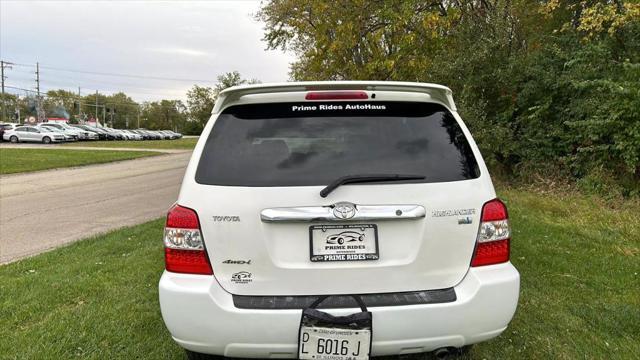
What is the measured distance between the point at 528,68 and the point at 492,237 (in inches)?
414

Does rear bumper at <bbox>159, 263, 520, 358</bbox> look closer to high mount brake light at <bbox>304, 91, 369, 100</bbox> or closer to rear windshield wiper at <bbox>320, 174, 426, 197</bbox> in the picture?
rear windshield wiper at <bbox>320, 174, 426, 197</bbox>

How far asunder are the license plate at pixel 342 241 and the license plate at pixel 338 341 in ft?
1.13

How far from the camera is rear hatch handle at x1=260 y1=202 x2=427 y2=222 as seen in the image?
8.02ft

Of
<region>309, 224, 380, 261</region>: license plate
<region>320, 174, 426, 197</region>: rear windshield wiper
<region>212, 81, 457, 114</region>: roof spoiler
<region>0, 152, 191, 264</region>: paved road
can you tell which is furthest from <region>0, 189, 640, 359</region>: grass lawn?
<region>212, 81, 457, 114</region>: roof spoiler

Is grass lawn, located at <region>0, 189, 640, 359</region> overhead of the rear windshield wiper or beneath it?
beneath

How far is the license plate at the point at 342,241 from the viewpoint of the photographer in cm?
249

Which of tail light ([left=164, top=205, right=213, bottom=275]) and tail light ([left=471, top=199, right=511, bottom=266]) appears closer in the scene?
tail light ([left=164, top=205, right=213, bottom=275])

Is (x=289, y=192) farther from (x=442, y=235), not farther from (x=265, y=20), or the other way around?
(x=265, y=20)

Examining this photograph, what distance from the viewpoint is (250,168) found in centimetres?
260

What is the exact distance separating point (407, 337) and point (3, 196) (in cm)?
1324

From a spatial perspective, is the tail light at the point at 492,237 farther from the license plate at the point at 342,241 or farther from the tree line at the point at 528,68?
the tree line at the point at 528,68

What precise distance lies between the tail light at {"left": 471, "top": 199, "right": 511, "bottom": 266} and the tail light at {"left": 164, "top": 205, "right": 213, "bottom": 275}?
4.63 ft

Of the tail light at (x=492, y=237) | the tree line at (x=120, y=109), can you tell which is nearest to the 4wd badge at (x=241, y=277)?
the tail light at (x=492, y=237)

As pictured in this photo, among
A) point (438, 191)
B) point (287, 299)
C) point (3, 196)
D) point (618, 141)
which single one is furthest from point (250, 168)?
point (3, 196)
